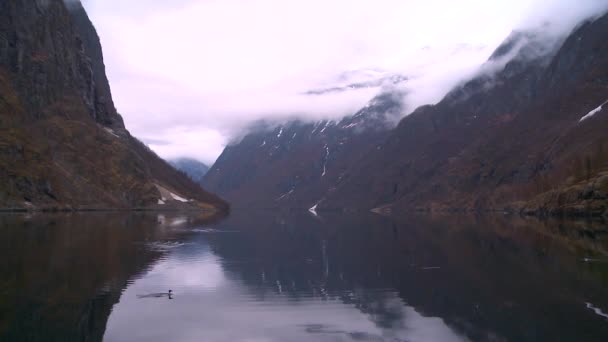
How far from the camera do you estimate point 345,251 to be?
74.4 metres

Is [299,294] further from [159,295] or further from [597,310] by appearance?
[597,310]

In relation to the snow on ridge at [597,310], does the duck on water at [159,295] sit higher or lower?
higher

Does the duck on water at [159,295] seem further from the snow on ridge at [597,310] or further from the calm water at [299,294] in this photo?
the snow on ridge at [597,310]

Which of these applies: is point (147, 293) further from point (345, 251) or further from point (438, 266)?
point (345, 251)

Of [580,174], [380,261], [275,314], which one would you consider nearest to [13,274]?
[275,314]

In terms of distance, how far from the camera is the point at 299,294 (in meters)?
42.8

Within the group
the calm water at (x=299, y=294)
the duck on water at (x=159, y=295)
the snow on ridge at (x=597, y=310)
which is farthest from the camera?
the duck on water at (x=159, y=295)

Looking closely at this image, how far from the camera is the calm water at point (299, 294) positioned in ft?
102

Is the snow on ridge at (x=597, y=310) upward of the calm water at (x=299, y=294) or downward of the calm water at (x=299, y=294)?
downward

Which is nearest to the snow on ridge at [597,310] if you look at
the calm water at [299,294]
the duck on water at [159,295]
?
the calm water at [299,294]

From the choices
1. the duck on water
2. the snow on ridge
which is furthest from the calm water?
the duck on water

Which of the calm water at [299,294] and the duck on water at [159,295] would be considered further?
the duck on water at [159,295]

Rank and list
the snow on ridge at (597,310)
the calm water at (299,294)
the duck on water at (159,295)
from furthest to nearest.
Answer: the duck on water at (159,295) < the snow on ridge at (597,310) < the calm water at (299,294)

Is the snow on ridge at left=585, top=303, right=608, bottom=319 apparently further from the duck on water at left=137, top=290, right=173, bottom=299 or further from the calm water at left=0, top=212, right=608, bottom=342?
the duck on water at left=137, top=290, right=173, bottom=299
